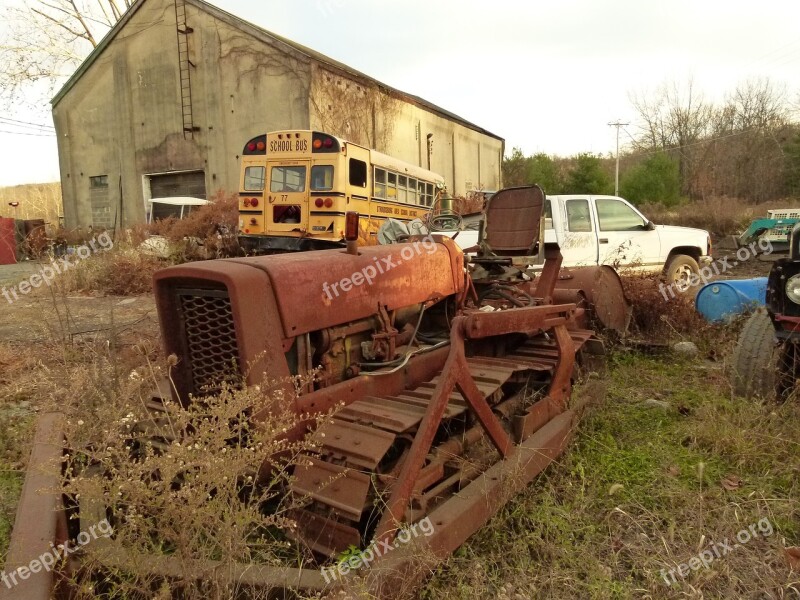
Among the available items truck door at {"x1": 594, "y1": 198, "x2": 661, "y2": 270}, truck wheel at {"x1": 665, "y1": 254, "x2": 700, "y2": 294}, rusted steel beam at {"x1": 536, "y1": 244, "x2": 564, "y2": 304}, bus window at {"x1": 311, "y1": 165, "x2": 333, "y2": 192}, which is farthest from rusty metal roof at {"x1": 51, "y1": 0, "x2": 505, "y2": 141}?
rusted steel beam at {"x1": 536, "y1": 244, "x2": 564, "y2": 304}

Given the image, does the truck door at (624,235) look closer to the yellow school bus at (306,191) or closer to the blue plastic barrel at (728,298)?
the blue plastic barrel at (728,298)

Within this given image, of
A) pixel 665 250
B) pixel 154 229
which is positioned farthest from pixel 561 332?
pixel 154 229

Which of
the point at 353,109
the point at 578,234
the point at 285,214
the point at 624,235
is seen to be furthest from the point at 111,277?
the point at 353,109

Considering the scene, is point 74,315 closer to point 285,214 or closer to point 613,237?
point 285,214

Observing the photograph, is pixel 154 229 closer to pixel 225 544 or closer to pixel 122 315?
pixel 122 315

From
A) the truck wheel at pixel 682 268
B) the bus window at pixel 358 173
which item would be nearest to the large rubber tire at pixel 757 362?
the truck wheel at pixel 682 268

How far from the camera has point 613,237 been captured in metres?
7.70

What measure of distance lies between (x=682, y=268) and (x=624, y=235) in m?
1.42

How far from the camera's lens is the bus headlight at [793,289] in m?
3.07

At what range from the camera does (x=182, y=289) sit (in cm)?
255

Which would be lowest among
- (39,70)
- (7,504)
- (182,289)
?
(7,504)

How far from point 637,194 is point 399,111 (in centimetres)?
1532

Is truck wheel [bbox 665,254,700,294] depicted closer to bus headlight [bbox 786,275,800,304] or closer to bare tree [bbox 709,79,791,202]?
bus headlight [bbox 786,275,800,304]

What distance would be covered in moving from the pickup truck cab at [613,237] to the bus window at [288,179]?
5.10m
